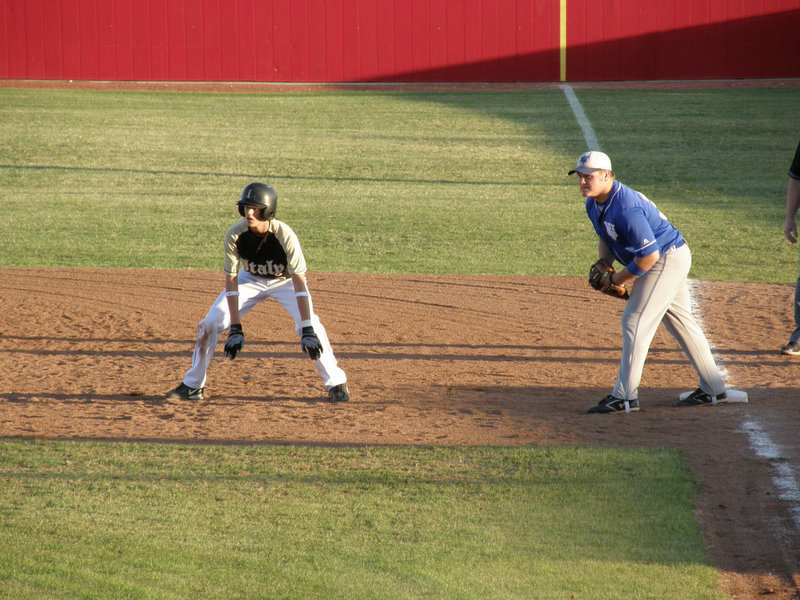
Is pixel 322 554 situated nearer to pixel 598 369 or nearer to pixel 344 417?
pixel 344 417

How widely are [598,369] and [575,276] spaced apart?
3.52m

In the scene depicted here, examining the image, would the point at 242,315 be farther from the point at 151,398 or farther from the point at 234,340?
the point at 151,398

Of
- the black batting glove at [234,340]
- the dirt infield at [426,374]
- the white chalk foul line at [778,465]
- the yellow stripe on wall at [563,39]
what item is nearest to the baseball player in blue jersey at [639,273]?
the dirt infield at [426,374]

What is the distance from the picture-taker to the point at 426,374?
7.80 m

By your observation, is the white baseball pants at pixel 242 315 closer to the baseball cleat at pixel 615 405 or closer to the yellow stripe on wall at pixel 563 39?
the baseball cleat at pixel 615 405

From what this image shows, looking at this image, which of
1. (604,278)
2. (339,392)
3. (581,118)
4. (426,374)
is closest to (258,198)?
(339,392)

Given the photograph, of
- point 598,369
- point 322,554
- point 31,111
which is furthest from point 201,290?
point 31,111

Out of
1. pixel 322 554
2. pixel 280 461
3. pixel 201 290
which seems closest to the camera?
pixel 322 554

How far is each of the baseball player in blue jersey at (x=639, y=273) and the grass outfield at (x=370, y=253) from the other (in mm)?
902

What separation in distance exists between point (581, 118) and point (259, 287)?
17.3 m

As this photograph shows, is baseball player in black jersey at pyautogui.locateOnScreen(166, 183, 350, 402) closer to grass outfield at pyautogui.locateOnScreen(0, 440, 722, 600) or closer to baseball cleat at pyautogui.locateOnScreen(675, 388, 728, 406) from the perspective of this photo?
grass outfield at pyautogui.locateOnScreen(0, 440, 722, 600)

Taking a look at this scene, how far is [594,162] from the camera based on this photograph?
19.6 feet

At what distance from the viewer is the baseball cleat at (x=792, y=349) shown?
8.20 meters

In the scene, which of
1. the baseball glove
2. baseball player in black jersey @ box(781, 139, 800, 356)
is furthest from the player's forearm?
baseball player in black jersey @ box(781, 139, 800, 356)
